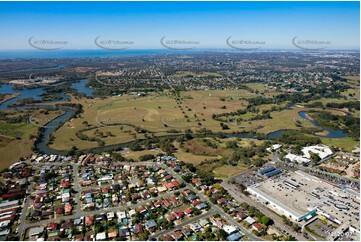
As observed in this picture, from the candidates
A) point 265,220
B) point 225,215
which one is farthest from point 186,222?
point 265,220

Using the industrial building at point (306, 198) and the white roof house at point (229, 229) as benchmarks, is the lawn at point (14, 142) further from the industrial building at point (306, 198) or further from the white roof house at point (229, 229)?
the industrial building at point (306, 198)

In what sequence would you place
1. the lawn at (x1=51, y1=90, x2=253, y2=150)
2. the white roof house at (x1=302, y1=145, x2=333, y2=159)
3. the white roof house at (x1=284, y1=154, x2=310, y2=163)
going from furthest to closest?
1. the lawn at (x1=51, y1=90, x2=253, y2=150)
2. the white roof house at (x1=302, y1=145, x2=333, y2=159)
3. the white roof house at (x1=284, y1=154, x2=310, y2=163)

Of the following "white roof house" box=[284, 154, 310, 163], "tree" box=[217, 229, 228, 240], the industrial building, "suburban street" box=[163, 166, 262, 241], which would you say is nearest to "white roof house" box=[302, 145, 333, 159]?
"white roof house" box=[284, 154, 310, 163]

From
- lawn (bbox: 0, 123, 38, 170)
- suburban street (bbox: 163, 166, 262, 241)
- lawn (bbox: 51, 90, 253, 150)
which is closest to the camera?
suburban street (bbox: 163, 166, 262, 241)

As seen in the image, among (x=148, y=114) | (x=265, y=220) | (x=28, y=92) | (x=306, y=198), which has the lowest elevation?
(x=306, y=198)

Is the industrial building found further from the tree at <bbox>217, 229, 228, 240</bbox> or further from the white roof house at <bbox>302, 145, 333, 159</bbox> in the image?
the white roof house at <bbox>302, 145, 333, 159</bbox>

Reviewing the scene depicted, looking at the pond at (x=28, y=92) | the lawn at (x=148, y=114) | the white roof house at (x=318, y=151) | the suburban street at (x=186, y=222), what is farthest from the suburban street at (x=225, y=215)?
the pond at (x=28, y=92)

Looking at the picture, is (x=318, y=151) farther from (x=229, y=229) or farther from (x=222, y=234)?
(x=222, y=234)

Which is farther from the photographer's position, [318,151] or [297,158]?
[318,151]

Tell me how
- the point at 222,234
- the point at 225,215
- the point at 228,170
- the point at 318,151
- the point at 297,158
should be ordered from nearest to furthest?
the point at 222,234
the point at 225,215
the point at 228,170
the point at 297,158
the point at 318,151

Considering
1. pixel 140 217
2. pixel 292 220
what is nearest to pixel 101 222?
pixel 140 217

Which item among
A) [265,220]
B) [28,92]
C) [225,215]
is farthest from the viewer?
[28,92]
